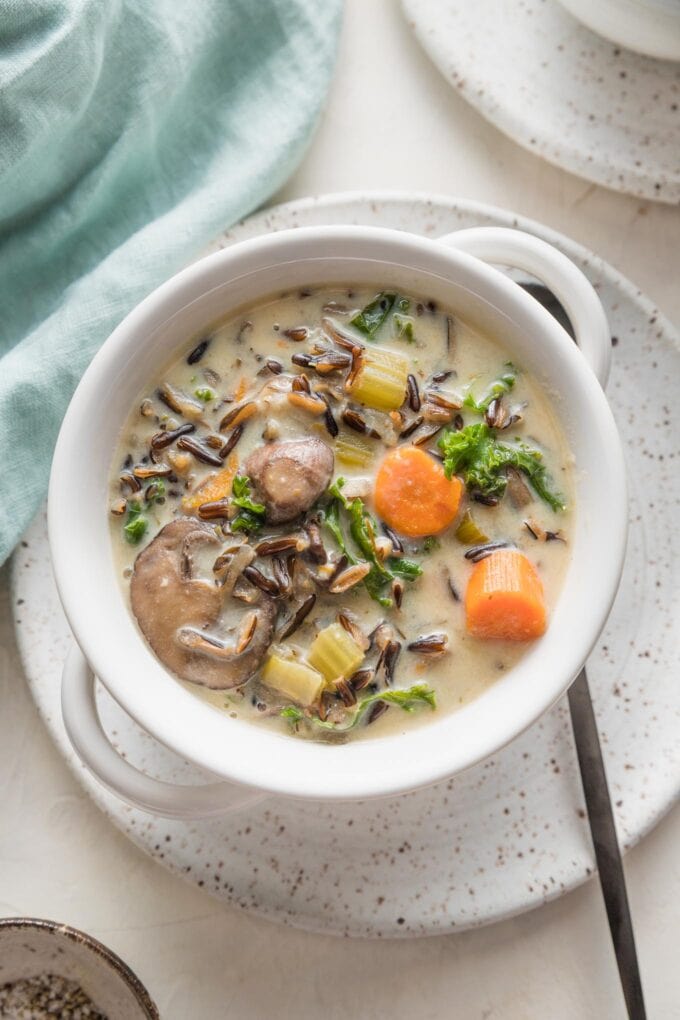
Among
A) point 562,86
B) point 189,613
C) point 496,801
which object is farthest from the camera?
point 562,86

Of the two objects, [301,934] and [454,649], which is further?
[301,934]

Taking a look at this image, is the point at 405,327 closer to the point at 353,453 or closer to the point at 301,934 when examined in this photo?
the point at 353,453

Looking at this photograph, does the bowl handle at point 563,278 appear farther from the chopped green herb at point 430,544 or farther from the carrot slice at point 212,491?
the carrot slice at point 212,491

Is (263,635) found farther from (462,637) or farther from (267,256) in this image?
(267,256)

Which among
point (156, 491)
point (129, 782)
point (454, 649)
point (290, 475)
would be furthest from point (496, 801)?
point (156, 491)

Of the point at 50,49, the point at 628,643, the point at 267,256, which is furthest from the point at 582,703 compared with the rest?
the point at 50,49

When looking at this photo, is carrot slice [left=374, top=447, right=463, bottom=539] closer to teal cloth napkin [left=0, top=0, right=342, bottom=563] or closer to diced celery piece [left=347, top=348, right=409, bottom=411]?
diced celery piece [left=347, top=348, right=409, bottom=411]

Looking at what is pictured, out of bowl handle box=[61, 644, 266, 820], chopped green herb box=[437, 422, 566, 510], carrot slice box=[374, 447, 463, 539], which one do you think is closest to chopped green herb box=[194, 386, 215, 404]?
carrot slice box=[374, 447, 463, 539]
